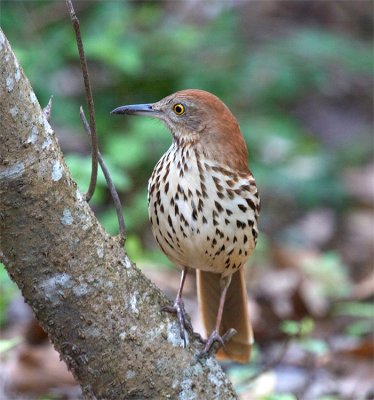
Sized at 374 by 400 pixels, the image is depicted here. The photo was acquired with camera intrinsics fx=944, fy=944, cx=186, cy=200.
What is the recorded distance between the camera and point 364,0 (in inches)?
397

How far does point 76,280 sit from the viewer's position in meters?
2.61

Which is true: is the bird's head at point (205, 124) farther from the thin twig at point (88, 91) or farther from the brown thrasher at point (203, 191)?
the thin twig at point (88, 91)

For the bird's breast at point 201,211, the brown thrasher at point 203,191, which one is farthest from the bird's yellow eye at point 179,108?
the bird's breast at point 201,211

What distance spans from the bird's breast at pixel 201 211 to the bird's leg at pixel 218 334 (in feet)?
0.62

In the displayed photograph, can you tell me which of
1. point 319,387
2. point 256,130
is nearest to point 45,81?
point 256,130

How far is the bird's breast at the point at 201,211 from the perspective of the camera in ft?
10.5

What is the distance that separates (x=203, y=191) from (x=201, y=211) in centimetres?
7

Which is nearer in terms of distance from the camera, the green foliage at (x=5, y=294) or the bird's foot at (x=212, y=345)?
the bird's foot at (x=212, y=345)

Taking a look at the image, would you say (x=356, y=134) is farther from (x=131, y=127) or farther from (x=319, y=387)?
(x=319, y=387)

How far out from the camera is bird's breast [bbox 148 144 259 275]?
3.20 m

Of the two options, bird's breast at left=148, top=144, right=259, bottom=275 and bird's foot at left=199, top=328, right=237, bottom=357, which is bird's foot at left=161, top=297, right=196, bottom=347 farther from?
bird's breast at left=148, top=144, right=259, bottom=275

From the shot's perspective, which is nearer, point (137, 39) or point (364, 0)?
point (137, 39)

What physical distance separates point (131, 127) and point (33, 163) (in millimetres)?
3872

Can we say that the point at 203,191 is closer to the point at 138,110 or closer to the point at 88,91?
the point at 138,110
